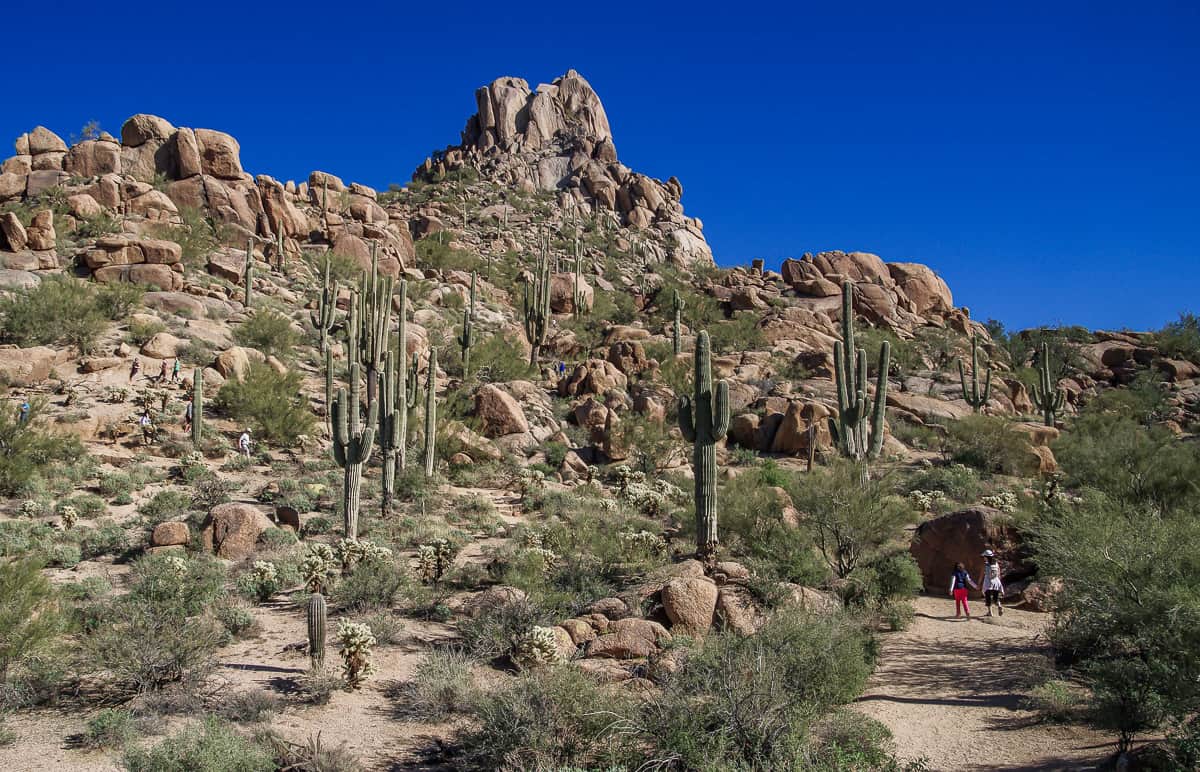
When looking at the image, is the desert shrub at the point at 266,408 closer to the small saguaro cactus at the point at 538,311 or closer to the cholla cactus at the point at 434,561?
the cholla cactus at the point at 434,561

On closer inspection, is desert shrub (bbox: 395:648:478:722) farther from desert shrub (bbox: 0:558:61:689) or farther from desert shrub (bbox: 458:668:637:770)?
desert shrub (bbox: 0:558:61:689)

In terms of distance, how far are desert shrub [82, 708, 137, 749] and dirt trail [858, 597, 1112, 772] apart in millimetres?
6598

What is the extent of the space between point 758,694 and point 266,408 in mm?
17462

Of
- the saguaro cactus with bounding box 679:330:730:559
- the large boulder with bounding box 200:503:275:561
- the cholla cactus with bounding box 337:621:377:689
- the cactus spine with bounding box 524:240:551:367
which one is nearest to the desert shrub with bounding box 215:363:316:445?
the large boulder with bounding box 200:503:275:561

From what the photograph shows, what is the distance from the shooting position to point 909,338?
135 ft

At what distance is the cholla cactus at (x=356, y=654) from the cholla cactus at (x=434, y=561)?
11.2 ft

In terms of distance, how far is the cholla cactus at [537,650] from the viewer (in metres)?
7.85

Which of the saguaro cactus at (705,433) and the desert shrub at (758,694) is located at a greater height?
the saguaro cactus at (705,433)

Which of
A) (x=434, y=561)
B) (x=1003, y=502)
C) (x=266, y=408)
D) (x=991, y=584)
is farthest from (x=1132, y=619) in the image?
(x=266, y=408)

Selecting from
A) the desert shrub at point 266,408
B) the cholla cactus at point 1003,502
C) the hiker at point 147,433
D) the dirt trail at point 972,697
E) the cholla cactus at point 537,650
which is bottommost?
the dirt trail at point 972,697

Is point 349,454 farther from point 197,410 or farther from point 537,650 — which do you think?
point 197,410

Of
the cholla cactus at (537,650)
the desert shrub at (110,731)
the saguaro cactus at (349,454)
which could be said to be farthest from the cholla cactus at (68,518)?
the cholla cactus at (537,650)

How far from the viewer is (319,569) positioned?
10.1m

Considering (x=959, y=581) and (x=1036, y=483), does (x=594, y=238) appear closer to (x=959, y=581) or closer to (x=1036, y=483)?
(x=1036, y=483)
